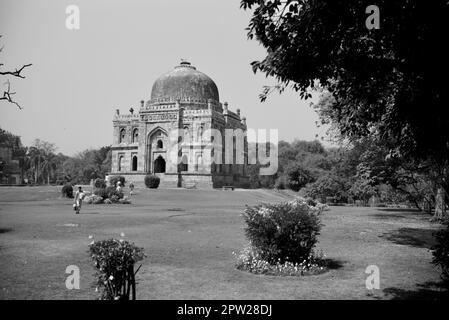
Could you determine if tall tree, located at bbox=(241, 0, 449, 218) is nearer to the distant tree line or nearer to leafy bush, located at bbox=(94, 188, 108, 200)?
leafy bush, located at bbox=(94, 188, 108, 200)

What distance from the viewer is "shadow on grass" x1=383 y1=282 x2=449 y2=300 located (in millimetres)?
7238

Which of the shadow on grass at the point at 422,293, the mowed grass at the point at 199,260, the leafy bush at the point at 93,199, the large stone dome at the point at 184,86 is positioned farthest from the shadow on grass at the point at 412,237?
the large stone dome at the point at 184,86

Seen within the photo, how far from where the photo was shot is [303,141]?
83.1 meters

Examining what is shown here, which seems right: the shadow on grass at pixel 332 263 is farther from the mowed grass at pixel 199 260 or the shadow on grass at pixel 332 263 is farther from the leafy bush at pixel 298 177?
the leafy bush at pixel 298 177

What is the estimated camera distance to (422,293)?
7.56 m

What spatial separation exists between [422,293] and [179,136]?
136 ft

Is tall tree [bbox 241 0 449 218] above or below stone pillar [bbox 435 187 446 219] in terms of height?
above

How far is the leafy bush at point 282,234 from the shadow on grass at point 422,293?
7.29ft

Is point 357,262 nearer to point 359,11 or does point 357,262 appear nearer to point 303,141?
point 359,11

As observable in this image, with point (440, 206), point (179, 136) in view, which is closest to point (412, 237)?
point (440, 206)

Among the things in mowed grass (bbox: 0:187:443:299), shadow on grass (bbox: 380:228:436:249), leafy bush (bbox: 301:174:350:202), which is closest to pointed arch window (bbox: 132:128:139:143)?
leafy bush (bbox: 301:174:350:202)

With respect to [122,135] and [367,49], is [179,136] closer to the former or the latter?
[122,135]

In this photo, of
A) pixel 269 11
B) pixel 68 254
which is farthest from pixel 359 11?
pixel 68 254

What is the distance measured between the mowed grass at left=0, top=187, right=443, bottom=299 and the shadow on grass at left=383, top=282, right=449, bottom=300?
0.06 feet
